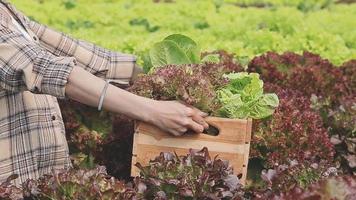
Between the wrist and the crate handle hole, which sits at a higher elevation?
the wrist

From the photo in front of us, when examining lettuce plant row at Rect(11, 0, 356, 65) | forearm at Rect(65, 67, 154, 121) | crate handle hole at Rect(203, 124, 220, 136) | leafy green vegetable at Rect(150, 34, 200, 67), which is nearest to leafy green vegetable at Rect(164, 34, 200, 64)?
leafy green vegetable at Rect(150, 34, 200, 67)

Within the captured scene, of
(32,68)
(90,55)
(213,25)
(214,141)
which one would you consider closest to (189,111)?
(214,141)

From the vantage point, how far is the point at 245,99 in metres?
3.88

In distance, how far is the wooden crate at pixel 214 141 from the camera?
369 centimetres

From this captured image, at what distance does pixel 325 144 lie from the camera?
4.45m

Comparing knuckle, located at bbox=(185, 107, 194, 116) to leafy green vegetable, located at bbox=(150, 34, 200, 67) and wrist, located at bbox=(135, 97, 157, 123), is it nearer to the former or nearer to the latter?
wrist, located at bbox=(135, 97, 157, 123)

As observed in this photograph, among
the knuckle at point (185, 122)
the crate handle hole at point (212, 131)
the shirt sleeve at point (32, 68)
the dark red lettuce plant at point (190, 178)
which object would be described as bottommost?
the dark red lettuce plant at point (190, 178)

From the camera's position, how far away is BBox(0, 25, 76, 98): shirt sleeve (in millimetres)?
3561

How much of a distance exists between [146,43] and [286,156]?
2361 millimetres

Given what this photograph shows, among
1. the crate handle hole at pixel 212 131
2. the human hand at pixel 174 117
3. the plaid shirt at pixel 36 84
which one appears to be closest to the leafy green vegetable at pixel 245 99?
the crate handle hole at pixel 212 131

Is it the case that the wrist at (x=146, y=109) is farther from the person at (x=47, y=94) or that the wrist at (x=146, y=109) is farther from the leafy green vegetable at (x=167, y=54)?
the leafy green vegetable at (x=167, y=54)

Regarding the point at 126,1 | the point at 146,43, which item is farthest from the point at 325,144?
the point at 126,1

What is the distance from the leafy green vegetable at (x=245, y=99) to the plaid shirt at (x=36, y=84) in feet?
2.39

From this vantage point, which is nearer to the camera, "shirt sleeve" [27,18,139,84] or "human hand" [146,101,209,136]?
"human hand" [146,101,209,136]
